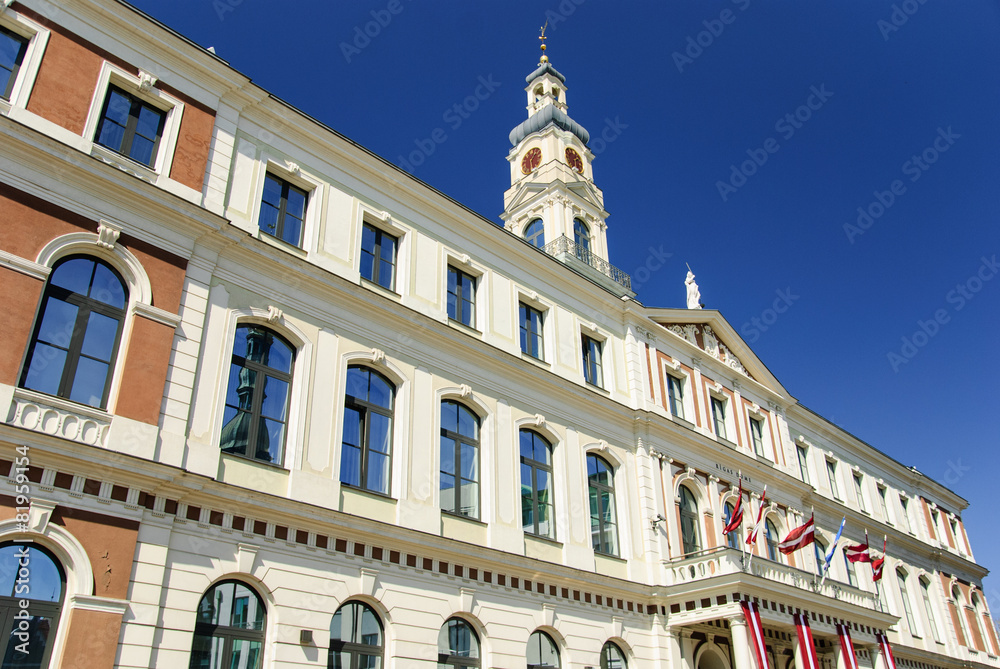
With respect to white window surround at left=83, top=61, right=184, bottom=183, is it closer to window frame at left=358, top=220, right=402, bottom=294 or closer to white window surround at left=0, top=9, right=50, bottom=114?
white window surround at left=0, top=9, right=50, bottom=114

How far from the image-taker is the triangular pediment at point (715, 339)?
30625mm

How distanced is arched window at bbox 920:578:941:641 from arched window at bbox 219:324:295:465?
34333 mm

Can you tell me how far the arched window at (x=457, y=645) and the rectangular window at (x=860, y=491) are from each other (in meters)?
27.2

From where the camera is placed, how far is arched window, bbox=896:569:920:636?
120ft

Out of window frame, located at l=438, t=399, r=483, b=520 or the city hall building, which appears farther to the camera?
window frame, located at l=438, t=399, r=483, b=520

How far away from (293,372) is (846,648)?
67.2 ft

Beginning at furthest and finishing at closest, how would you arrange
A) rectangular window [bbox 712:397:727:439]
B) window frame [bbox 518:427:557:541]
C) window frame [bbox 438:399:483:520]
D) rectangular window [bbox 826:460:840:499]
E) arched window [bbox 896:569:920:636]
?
rectangular window [bbox 826:460:840:499], arched window [bbox 896:569:920:636], rectangular window [bbox 712:397:727:439], window frame [bbox 518:427:557:541], window frame [bbox 438:399:483:520]

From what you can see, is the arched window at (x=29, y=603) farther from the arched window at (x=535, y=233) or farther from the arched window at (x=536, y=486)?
the arched window at (x=535, y=233)

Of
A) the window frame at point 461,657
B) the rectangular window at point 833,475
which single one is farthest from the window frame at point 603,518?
the rectangular window at point 833,475

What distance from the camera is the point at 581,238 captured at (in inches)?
1403

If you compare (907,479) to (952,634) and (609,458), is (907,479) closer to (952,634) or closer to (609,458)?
(952,634)

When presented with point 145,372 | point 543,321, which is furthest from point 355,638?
point 543,321

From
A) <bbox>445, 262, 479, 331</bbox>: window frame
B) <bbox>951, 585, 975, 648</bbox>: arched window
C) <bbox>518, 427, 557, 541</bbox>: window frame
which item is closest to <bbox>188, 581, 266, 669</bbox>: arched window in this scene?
<bbox>518, 427, 557, 541</bbox>: window frame

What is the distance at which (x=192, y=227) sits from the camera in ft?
55.6
